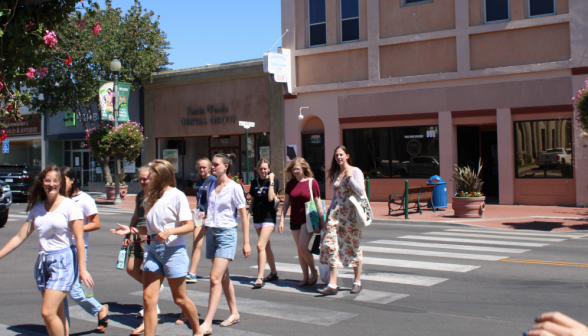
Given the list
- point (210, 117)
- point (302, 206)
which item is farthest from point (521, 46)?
point (302, 206)

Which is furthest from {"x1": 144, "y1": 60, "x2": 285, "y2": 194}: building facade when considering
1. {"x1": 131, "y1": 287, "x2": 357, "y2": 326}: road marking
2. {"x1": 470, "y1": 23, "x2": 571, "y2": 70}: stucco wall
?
{"x1": 131, "y1": 287, "x2": 357, "y2": 326}: road marking

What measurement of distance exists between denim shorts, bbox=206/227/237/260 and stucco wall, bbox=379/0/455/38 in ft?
55.0

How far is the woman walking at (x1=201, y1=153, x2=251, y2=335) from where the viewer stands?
5469 mm

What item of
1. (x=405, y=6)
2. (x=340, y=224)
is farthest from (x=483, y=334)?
(x=405, y=6)

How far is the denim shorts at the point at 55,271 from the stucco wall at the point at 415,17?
1823cm

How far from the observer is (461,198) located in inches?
627

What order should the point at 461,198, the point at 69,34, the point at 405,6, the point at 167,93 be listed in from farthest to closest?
the point at 167,93
the point at 69,34
the point at 405,6
the point at 461,198

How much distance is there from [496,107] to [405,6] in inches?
207

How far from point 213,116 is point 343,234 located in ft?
66.1

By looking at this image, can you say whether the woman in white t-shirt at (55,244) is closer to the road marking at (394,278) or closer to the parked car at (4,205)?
the road marking at (394,278)

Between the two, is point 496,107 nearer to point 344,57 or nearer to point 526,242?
point 344,57

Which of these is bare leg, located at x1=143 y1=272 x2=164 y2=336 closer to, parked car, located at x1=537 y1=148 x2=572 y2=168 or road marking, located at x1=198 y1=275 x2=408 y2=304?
road marking, located at x1=198 y1=275 x2=408 y2=304

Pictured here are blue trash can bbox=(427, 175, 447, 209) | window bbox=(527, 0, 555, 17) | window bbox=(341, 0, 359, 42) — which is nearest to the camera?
blue trash can bbox=(427, 175, 447, 209)

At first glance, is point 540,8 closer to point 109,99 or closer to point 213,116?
point 213,116
